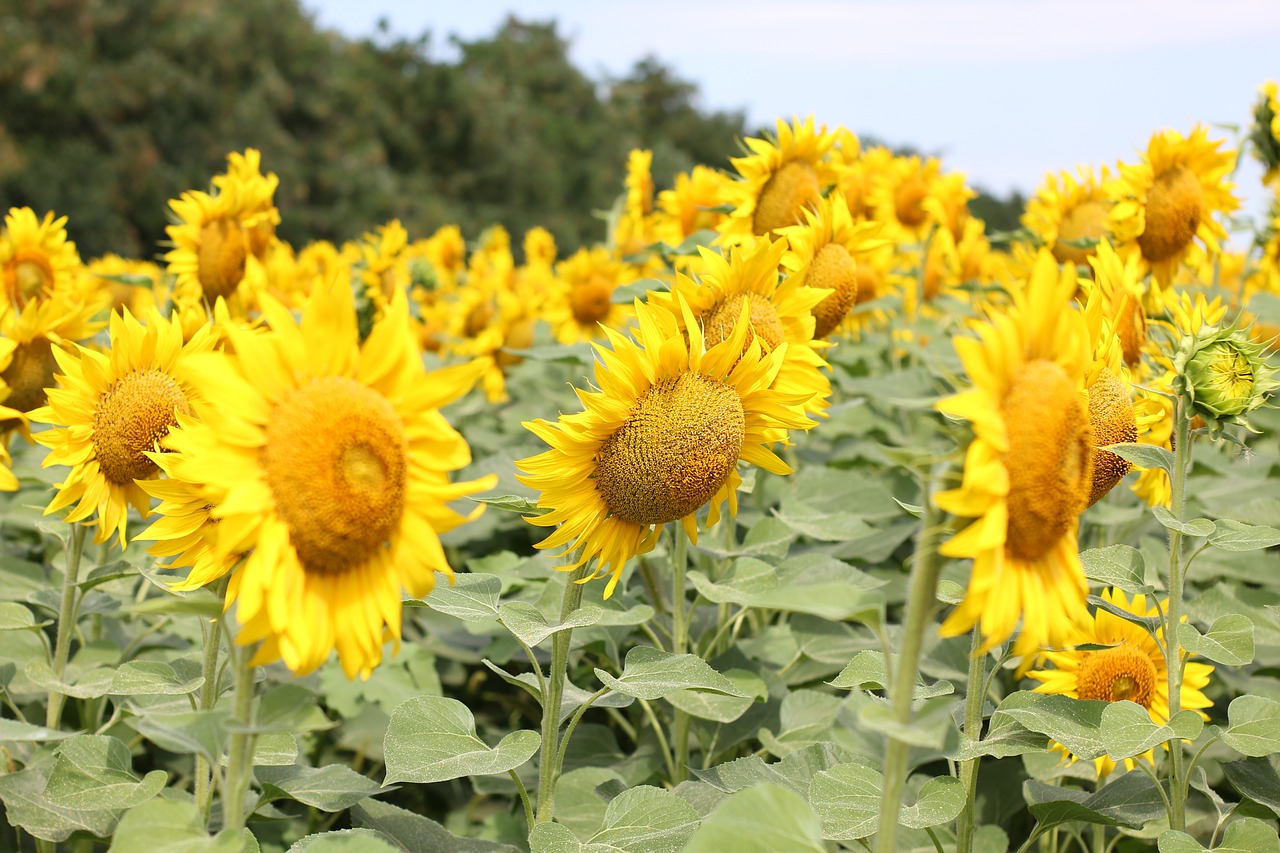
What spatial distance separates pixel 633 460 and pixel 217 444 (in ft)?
2.23

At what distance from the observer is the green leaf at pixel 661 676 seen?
1.65 meters

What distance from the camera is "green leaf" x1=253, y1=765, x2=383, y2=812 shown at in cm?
172

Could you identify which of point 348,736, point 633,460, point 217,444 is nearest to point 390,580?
point 217,444

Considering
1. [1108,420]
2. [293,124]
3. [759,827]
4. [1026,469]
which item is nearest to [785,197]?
[1108,420]

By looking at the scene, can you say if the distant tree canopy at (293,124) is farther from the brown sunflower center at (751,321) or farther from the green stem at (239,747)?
the green stem at (239,747)

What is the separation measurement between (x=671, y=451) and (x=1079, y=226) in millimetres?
2346

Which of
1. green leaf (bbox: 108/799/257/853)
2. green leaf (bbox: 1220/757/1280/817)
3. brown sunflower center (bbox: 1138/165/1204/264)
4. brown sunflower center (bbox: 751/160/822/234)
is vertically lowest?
green leaf (bbox: 108/799/257/853)

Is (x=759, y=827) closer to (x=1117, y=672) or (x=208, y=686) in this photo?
(x=208, y=686)

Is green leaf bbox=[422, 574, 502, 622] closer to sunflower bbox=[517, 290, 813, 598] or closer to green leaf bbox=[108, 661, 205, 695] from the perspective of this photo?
sunflower bbox=[517, 290, 813, 598]

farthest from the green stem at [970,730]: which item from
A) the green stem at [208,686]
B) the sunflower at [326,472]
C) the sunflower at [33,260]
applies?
the sunflower at [33,260]

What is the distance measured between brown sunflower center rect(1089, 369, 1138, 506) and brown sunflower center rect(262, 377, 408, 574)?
3.65ft

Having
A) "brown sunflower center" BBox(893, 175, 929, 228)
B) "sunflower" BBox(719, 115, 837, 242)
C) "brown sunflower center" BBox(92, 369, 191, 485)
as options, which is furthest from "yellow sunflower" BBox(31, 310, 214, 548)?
"brown sunflower center" BBox(893, 175, 929, 228)

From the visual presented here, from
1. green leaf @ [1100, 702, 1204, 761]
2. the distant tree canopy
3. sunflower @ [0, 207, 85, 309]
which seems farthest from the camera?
the distant tree canopy

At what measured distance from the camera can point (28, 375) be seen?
2395 millimetres
